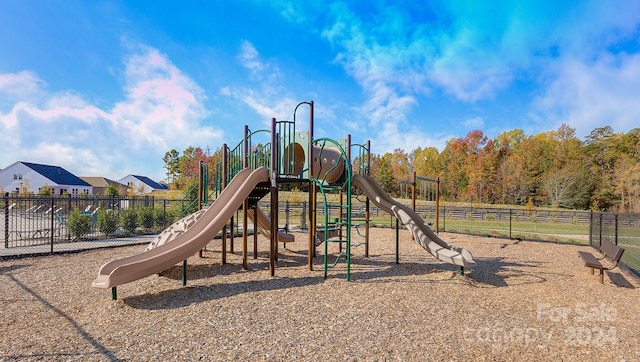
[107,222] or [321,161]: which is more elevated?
[321,161]

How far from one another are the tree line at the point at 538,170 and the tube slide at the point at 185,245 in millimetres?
29894

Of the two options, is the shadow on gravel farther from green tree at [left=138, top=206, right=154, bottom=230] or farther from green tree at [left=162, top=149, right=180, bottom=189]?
green tree at [left=162, top=149, right=180, bottom=189]

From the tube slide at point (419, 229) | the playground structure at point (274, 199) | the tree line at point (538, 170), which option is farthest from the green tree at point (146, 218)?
the tree line at point (538, 170)

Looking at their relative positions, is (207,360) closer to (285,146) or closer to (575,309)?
(285,146)

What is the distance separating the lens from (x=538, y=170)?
142 ft

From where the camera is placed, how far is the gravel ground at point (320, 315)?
12.5ft

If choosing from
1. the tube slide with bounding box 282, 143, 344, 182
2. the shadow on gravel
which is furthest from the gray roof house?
the shadow on gravel

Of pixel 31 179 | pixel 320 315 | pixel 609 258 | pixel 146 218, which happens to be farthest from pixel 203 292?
pixel 31 179

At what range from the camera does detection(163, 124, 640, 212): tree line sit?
37.7 metres

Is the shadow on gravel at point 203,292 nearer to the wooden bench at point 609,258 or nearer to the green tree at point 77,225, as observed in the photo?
the wooden bench at point 609,258

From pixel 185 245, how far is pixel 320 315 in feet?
9.19

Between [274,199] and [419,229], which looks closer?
[274,199]

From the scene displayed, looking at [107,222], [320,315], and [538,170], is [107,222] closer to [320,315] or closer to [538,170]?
[320,315]

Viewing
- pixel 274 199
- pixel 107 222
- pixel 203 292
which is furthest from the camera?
pixel 107 222
